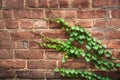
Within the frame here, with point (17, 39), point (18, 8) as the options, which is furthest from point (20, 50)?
point (18, 8)

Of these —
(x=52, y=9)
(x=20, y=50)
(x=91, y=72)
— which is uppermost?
(x=52, y=9)

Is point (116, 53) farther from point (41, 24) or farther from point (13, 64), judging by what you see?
point (13, 64)

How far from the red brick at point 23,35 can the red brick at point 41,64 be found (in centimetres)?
25

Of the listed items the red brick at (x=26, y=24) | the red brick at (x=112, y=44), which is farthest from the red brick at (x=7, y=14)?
the red brick at (x=112, y=44)

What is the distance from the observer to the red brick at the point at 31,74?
2287mm

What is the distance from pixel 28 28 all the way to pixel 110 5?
0.81 metres

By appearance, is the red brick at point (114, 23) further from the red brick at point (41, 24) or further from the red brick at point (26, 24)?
the red brick at point (26, 24)

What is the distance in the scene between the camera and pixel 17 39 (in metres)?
2.24

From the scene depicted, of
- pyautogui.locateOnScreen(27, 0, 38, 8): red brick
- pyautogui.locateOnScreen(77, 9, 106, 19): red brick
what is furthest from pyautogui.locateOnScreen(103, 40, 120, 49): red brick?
pyautogui.locateOnScreen(27, 0, 38, 8): red brick

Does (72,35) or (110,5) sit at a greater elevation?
(110,5)

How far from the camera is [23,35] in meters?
2.24

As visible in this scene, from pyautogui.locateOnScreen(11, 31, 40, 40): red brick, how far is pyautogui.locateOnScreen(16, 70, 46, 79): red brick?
0.34m

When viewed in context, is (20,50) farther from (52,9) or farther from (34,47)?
(52,9)

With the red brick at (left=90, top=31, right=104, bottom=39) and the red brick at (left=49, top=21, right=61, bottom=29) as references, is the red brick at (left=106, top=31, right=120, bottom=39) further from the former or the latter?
the red brick at (left=49, top=21, right=61, bottom=29)
